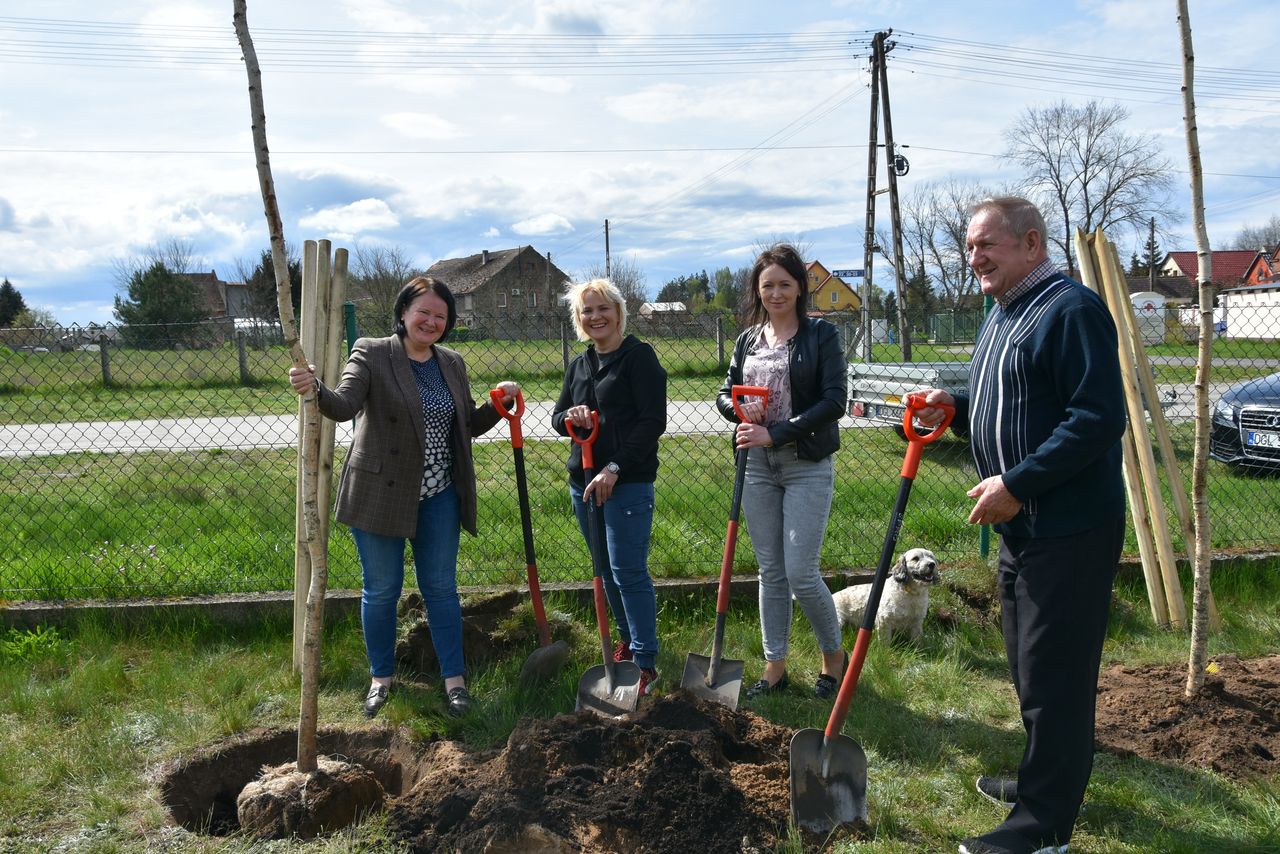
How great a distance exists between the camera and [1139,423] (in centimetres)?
450

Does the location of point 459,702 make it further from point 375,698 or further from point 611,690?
point 611,690

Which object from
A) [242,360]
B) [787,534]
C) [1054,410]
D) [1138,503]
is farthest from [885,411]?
[242,360]

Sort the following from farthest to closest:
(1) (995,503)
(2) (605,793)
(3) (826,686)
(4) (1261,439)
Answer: (4) (1261,439) → (3) (826,686) → (2) (605,793) → (1) (995,503)

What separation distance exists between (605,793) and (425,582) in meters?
1.40

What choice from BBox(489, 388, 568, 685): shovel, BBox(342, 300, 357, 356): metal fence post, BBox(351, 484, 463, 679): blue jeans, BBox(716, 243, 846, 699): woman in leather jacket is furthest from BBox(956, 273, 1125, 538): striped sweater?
BBox(342, 300, 357, 356): metal fence post

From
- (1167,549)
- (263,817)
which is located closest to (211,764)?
(263,817)

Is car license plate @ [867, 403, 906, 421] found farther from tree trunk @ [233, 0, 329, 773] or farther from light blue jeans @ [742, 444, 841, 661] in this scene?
tree trunk @ [233, 0, 329, 773]

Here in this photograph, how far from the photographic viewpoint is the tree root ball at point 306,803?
9.53ft

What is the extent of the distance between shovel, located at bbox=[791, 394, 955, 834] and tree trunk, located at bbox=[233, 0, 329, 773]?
62.3 inches

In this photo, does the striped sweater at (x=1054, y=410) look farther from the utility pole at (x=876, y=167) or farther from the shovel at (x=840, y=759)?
the utility pole at (x=876, y=167)

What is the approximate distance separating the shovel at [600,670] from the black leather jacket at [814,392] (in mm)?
778

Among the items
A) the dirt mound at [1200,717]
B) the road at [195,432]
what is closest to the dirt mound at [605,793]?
the dirt mound at [1200,717]

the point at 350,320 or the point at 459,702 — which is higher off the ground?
the point at 350,320

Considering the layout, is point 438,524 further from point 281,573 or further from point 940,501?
point 940,501
